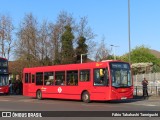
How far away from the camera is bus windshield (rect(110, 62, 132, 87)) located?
2442cm

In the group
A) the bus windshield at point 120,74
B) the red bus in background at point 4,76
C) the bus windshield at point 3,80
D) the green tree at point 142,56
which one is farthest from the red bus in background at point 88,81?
the green tree at point 142,56

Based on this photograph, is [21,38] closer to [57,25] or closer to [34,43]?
[34,43]

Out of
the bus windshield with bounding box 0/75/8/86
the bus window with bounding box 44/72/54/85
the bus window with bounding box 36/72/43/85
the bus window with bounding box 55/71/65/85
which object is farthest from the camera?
the bus windshield with bounding box 0/75/8/86

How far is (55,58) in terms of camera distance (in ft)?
175

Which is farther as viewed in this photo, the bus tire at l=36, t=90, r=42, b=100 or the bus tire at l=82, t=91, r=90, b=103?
the bus tire at l=36, t=90, r=42, b=100

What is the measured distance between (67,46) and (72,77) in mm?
26638

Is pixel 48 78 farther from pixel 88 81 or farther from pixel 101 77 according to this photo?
pixel 101 77

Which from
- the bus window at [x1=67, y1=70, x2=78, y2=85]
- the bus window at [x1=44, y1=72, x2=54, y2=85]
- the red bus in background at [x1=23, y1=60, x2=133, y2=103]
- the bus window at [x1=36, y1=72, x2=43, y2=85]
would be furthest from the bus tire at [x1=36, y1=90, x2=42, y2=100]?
the bus window at [x1=67, y1=70, x2=78, y2=85]

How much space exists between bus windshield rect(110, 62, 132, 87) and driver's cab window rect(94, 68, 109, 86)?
0.42 m

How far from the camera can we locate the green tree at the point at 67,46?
5303 centimetres

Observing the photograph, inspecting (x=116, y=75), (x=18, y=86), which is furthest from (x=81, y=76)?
(x=18, y=86)

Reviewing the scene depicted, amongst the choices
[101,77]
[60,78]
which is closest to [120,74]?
[101,77]

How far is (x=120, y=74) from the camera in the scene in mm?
24859

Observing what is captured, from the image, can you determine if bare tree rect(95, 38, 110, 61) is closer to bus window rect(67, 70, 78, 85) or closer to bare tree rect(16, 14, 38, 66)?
bare tree rect(16, 14, 38, 66)
